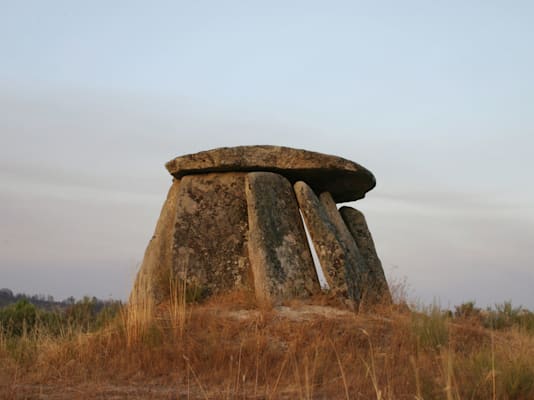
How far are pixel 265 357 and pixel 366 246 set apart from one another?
18.4 feet

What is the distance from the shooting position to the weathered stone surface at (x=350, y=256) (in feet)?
35.4

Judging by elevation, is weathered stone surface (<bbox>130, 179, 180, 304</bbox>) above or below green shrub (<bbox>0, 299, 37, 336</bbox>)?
above

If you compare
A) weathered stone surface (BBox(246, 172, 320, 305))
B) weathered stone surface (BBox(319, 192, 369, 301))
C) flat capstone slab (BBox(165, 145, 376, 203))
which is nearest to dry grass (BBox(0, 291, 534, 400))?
weathered stone surface (BBox(246, 172, 320, 305))

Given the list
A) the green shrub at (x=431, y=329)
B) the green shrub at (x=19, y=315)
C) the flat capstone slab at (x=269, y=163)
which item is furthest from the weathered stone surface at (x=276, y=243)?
the green shrub at (x=19, y=315)

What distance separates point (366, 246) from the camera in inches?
509

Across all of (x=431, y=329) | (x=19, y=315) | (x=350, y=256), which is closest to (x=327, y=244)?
(x=350, y=256)

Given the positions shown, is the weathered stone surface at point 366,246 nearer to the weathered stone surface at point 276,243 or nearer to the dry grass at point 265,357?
the weathered stone surface at point 276,243

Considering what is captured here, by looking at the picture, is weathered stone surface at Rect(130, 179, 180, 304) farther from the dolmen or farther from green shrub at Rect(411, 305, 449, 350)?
green shrub at Rect(411, 305, 449, 350)

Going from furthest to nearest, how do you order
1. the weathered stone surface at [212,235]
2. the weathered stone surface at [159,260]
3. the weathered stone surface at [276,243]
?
the weathered stone surface at [159,260] → the weathered stone surface at [212,235] → the weathered stone surface at [276,243]

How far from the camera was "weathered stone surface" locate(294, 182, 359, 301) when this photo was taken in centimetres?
1057

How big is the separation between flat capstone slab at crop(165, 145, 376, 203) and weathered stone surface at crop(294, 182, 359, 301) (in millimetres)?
423

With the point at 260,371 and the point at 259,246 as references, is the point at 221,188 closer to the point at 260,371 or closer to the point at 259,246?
the point at 259,246

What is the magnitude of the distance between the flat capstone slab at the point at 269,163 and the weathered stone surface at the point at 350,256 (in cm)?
56

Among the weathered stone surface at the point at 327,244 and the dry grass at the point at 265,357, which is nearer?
the dry grass at the point at 265,357
